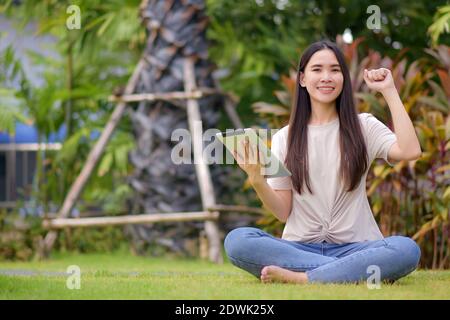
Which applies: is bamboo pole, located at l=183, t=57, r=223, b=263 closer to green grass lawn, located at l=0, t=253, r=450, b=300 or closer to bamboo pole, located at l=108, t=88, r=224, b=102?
bamboo pole, located at l=108, t=88, r=224, b=102

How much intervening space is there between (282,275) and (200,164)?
3.63m

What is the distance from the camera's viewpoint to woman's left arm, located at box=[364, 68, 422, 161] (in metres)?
3.89

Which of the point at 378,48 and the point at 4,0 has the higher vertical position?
the point at 4,0

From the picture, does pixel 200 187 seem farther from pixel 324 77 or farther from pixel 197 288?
pixel 197 288

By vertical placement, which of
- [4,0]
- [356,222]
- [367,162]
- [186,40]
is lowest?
[356,222]

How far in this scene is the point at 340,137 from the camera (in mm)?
4188

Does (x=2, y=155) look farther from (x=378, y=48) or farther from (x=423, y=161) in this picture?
(x=423, y=161)

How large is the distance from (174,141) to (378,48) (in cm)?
307

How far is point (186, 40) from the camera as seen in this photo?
8023mm

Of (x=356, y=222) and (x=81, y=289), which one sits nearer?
(x=81, y=289)

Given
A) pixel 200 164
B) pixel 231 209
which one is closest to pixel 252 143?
pixel 231 209
